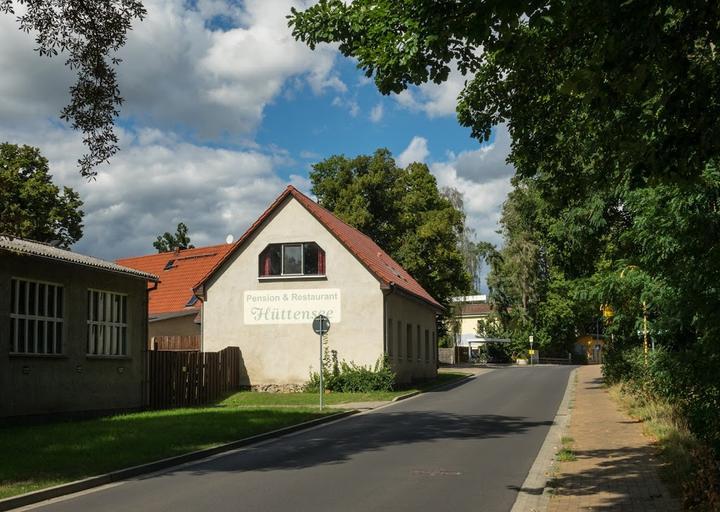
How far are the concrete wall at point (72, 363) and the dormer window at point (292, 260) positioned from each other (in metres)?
8.49

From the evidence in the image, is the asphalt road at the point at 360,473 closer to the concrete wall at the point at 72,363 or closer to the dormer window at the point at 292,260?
the concrete wall at the point at 72,363

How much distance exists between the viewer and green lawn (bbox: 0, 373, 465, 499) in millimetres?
10445

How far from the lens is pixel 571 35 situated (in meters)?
6.98

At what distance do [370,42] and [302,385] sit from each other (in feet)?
73.4

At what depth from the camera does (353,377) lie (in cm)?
2816

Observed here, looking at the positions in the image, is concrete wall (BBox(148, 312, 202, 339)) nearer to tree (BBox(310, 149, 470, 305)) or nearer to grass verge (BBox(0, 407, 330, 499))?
tree (BBox(310, 149, 470, 305))

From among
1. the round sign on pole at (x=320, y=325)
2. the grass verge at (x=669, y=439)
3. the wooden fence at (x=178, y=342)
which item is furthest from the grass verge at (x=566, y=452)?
the wooden fence at (x=178, y=342)

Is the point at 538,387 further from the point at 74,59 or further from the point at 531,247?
the point at 531,247

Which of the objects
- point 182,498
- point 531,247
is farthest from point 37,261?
point 531,247

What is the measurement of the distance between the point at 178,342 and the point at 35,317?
604 inches

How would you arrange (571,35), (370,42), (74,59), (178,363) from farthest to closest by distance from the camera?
(178,363), (74,59), (370,42), (571,35)

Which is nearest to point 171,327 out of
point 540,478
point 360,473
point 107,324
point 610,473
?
point 107,324

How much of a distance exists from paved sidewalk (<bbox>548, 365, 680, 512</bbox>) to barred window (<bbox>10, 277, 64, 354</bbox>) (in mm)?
12016

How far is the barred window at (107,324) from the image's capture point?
20281mm
